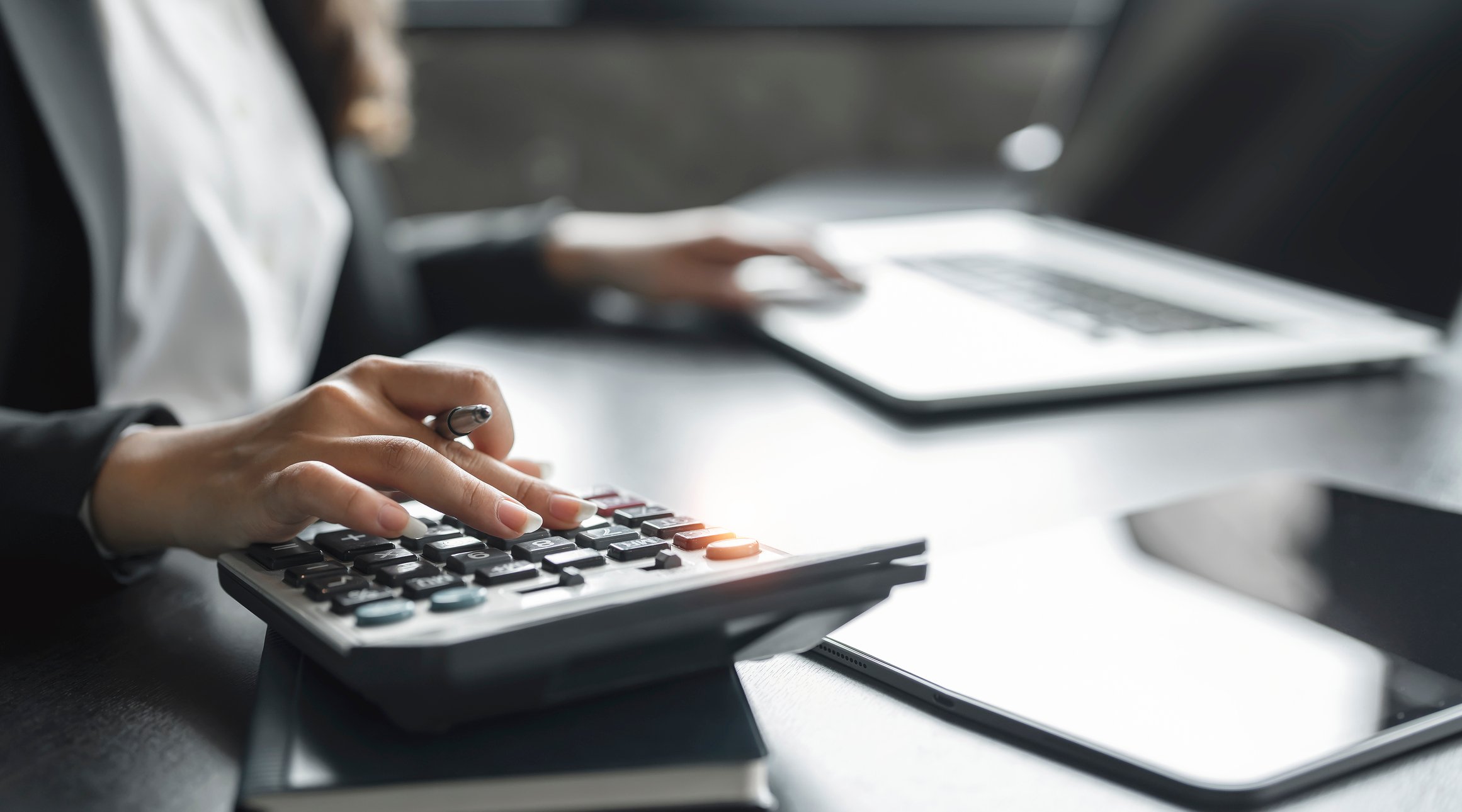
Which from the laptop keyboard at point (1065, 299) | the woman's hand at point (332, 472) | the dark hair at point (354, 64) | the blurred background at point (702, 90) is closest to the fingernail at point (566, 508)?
the woman's hand at point (332, 472)

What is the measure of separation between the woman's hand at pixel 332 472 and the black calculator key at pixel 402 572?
0.03 meters

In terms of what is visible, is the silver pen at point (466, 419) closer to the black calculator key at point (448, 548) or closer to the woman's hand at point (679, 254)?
the black calculator key at point (448, 548)

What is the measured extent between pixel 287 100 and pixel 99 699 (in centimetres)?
82

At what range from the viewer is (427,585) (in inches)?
13.0

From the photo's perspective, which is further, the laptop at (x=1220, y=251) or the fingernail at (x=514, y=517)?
the laptop at (x=1220, y=251)

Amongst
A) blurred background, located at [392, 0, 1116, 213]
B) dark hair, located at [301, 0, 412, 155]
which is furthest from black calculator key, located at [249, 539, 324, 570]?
blurred background, located at [392, 0, 1116, 213]

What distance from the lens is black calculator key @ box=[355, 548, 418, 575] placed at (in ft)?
1.17

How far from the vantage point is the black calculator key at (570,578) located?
1.10 feet

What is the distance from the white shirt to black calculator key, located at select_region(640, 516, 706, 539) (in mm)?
497

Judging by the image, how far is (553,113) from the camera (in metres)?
2.07

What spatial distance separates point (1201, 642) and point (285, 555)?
0.30m

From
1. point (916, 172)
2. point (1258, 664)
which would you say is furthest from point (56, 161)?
point (916, 172)

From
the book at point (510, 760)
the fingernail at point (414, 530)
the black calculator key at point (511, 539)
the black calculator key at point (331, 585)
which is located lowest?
the book at point (510, 760)

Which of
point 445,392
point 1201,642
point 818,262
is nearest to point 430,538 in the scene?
point 445,392
